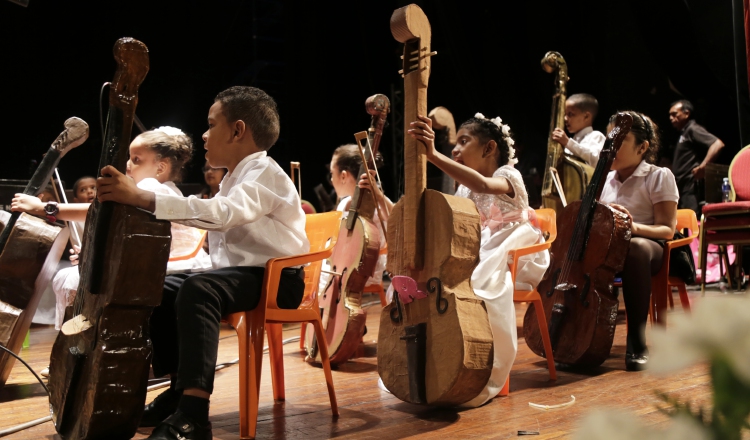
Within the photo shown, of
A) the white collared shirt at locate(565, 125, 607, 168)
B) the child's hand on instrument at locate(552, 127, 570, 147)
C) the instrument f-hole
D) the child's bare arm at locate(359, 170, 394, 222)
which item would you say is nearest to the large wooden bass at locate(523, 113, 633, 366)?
the child's bare arm at locate(359, 170, 394, 222)

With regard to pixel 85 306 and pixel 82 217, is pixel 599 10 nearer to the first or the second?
pixel 82 217

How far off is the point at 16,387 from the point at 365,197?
1.78 m

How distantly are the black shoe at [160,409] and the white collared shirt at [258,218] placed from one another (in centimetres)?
45

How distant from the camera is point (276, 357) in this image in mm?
2480

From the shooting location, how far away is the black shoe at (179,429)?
1.72 meters

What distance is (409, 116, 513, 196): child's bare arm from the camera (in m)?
2.18

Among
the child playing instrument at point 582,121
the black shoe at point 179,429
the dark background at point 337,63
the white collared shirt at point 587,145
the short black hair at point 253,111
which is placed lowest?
the black shoe at point 179,429

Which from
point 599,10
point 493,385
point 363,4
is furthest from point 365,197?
point 363,4

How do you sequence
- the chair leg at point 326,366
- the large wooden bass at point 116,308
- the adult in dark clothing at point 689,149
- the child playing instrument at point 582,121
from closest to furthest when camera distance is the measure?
the large wooden bass at point 116,308 < the chair leg at point 326,366 < the child playing instrument at point 582,121 < the adult in dark clothing at point 689,149

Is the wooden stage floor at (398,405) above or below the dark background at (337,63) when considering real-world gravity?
below

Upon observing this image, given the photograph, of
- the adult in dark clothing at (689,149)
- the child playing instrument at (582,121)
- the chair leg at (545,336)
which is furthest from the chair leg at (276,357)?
the adult in dark clothing at (689,149)

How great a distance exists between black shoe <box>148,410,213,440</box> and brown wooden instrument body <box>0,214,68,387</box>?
1.19 metres

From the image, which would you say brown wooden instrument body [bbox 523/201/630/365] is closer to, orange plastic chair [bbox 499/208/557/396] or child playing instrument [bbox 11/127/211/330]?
orange plastic chair [bbox 499/208/557/396]

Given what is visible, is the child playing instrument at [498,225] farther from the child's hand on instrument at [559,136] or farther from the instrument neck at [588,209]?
the child's hand on instrument at [559,136]
